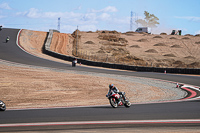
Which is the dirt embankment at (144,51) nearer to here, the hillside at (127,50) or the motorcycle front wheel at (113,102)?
the hillside at (127,50)

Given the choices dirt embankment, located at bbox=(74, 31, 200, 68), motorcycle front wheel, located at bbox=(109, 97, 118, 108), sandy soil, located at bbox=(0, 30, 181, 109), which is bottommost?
sandy soil, located at bbox=(0, 30, 181, 109)

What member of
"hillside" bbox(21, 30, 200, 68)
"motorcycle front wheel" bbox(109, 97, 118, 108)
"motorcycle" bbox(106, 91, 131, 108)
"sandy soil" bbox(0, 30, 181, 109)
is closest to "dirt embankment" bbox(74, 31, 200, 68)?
"hillside" bbox(21, 30, 200, 68)

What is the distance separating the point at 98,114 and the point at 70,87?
11.9m

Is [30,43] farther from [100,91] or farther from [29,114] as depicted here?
[29,114]

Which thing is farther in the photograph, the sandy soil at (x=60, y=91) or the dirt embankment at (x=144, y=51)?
the dirt embankment at (x=144, y=51)

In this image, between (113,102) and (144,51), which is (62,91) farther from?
(144,51)

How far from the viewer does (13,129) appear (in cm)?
804

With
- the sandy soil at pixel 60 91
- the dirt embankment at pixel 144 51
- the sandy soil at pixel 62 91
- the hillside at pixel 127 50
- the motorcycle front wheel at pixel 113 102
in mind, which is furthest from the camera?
the hillside at pixel 127 50

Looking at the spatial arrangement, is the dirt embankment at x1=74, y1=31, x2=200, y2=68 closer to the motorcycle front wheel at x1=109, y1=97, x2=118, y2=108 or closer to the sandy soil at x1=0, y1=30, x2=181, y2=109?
the sandy soil at x1=0, y1=30, x2=181, y2=109

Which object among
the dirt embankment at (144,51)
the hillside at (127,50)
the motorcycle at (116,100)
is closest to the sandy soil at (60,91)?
the motorcycle at (116,100)

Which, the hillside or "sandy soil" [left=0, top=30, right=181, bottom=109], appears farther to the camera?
the hillside

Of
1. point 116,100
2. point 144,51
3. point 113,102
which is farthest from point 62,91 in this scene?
point 144,51

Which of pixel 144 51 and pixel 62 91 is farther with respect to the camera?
pixel 144 51

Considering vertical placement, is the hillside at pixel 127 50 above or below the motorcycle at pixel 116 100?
above
